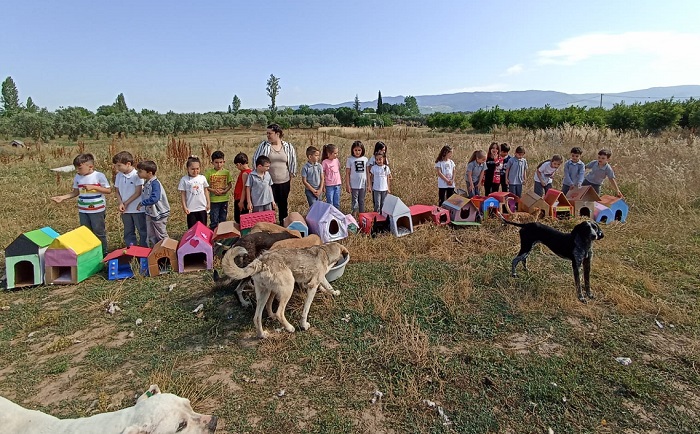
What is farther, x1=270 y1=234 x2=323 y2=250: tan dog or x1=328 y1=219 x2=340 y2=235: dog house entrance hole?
x1=328 y1=219 x2=340 y2=235: dog house entrance hole

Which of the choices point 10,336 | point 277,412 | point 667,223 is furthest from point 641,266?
point 10,336

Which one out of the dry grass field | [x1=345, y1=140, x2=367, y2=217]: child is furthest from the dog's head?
[x1=345, y1=140, x2=367, y2=217]: child

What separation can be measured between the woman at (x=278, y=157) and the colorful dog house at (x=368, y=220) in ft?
4.72

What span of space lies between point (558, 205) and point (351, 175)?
13.0 ft

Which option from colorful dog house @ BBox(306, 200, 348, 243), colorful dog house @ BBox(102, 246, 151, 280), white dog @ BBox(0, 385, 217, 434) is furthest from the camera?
colorful dog house @ BBox(306, 200, 348, 243)

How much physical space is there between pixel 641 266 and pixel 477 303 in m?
2.87

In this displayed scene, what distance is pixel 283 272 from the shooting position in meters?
3.73

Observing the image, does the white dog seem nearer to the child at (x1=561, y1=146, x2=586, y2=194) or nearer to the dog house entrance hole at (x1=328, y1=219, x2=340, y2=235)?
the dog house entrance hole at (x1=328, y1=219, x2=340, y2=235)

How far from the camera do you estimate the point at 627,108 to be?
2125cm

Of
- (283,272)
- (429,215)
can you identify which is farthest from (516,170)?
(283,272)

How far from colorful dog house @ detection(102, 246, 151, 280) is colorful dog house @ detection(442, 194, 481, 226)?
16.7 feet

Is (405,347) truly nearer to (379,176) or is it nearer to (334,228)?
(334,228)

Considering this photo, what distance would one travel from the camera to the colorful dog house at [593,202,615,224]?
287 inches

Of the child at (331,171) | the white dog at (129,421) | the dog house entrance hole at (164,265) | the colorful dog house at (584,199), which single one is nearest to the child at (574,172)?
the colorful dog house at (584,199)
